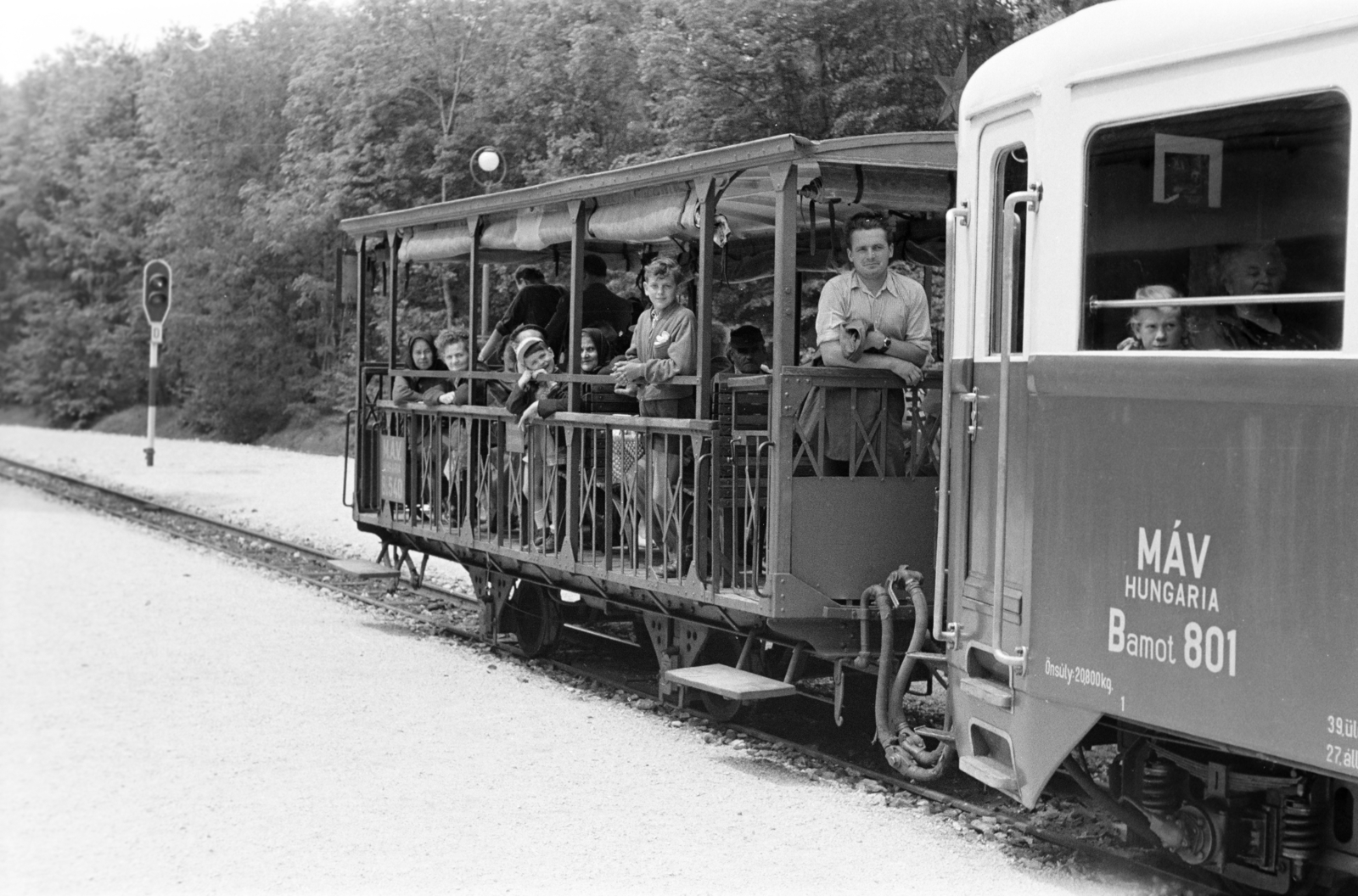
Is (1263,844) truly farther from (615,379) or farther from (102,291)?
(102,291)

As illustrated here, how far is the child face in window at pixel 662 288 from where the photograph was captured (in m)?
8.70

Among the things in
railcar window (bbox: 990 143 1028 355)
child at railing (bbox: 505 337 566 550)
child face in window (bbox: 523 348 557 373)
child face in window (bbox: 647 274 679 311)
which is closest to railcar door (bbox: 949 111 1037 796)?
railcar window (bbox: 990 143 1028 355)

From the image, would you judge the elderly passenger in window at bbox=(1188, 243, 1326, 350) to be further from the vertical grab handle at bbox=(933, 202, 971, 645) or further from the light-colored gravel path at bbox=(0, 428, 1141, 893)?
the light-colored gravel path at bbox=(0, 428, 1141, 893)

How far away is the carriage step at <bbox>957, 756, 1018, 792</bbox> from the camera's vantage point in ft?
18.6

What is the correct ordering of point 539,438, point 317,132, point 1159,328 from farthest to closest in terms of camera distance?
1. point 317,132
2. point 539,438
3. point 1159,328

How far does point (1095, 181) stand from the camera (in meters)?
5.39

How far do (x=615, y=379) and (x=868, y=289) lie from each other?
5.97 feet

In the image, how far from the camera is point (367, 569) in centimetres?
1251

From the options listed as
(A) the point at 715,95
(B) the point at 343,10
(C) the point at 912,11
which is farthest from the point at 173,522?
(B) the point at 343,10

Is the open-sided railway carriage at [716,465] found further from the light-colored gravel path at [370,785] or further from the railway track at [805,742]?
the light-colored gravel path at [370,785]

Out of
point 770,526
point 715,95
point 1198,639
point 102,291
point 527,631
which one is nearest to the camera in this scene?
point 1198,639

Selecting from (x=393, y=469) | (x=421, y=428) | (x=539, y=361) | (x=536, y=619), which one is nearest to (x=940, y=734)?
(x=539, y=361)

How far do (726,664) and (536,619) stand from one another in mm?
1924

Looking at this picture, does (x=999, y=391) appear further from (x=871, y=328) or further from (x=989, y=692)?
(x=871, y=328)
